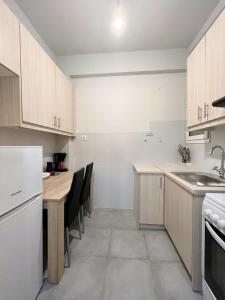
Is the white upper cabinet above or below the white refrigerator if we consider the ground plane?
above

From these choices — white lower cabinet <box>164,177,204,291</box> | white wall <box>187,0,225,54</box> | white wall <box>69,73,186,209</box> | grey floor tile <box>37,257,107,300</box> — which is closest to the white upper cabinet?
white wall <box>187,0,225,54</box>

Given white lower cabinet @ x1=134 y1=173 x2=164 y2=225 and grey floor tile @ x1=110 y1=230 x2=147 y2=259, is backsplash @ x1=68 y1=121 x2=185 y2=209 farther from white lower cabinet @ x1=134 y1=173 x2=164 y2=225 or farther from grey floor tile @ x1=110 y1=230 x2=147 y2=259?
grey floor tile @ x1=110 y1=230 x2=147 y2=259

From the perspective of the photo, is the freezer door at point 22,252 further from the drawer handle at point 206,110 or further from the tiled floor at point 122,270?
the drawer handle at point 206,110

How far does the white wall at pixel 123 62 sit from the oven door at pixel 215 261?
257 centimetres

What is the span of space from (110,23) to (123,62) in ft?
2.44

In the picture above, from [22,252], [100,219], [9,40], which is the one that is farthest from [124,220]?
[9,40]

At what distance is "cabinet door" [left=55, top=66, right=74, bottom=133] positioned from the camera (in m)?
2.44

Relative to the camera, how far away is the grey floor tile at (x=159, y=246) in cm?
182

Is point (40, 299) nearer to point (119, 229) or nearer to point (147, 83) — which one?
point (119, 229)

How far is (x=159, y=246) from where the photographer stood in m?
2.00

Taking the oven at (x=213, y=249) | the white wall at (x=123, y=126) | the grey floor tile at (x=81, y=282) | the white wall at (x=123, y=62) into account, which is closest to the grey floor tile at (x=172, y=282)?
the oven at (x=213, y=249)

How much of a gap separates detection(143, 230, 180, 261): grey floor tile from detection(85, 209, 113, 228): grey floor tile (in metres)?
0.60

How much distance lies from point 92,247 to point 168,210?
3.33 feet

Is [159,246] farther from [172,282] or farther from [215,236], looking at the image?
[215,236]
